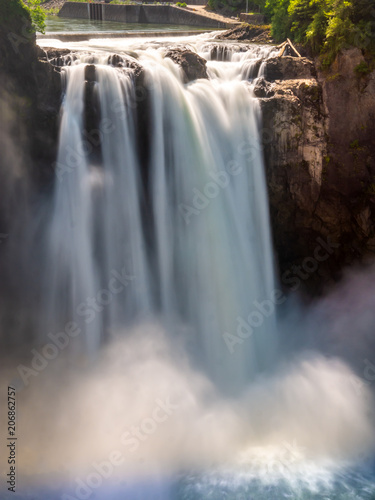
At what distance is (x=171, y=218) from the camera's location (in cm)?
1126

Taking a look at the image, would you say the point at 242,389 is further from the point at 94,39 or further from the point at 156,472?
the point at 94,39

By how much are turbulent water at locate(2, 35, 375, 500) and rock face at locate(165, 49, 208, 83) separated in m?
0.30

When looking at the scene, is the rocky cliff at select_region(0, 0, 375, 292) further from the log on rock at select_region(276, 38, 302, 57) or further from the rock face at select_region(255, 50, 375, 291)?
the log on rock at select_region(276, 38, 302, 57)

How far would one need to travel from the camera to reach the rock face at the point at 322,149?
12.1 meters

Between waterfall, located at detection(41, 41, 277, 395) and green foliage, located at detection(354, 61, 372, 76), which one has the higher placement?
green foliage, located at detection(354, 61, 372, 76)

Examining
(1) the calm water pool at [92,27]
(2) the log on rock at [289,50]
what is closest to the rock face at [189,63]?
(2) the log on rock at [289,50]

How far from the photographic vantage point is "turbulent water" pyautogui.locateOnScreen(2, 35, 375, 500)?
885 centimetres

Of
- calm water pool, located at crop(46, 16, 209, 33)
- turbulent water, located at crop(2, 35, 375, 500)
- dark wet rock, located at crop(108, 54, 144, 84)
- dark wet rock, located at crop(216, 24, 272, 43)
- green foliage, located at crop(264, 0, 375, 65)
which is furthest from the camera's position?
calm water pool, located at crop(46, 16, 209, 33)

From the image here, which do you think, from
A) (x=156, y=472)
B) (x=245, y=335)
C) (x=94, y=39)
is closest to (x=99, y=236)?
(x=245, y=335)

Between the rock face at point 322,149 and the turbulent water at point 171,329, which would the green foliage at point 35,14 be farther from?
the rock face at point 322,149

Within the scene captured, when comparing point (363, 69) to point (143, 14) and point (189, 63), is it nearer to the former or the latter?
point (189, 63)

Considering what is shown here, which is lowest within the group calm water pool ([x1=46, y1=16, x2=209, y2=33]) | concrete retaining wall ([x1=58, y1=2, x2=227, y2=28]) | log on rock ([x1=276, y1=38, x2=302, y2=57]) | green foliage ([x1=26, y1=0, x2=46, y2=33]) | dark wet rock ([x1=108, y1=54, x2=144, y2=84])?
dark wet rock ([x1=108, y1=54, x2=144, y2=84])

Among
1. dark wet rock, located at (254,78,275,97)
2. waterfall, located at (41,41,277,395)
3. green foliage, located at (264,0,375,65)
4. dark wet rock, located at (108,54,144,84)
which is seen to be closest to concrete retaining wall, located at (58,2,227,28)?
green foliage, located at (264,0,375,65)

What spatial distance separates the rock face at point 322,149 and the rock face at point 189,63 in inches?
64.7
